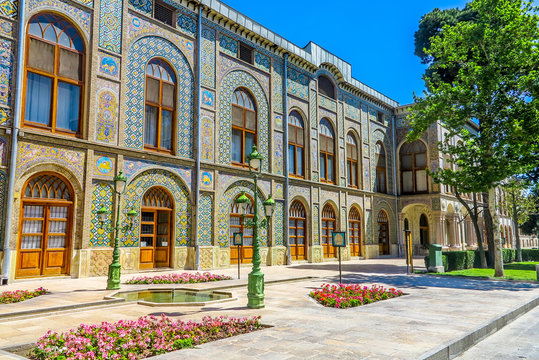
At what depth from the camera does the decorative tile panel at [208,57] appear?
59.6 ft

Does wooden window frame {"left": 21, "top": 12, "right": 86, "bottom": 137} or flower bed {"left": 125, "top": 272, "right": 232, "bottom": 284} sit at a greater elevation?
wooden window frame {"left": 21, "top": 12, "right": 86, "bottom": 137}

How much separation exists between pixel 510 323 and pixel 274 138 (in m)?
15.0

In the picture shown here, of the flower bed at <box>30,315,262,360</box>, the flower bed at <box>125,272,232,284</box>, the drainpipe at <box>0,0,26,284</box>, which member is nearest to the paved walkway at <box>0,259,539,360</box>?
the flower bed at <box>30,315,262,360</box>

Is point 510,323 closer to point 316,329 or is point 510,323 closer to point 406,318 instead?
point 406,318

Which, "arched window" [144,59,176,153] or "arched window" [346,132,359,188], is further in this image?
"arched window" [346,132,359,188]

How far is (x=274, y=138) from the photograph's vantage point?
2150 centimetres

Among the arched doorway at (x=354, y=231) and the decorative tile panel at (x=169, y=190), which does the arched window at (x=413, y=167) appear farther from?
the decorative tile panel at (x=169, y=190)

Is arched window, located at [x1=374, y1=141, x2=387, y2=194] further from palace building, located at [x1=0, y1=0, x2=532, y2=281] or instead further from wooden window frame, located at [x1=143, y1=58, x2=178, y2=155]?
wooden window frame, located at [x1=143, y1=58, x2=178, y2=155]

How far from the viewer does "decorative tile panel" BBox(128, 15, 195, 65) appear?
1582cm

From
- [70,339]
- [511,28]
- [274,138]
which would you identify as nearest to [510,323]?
[70,339]

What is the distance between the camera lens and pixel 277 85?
22.1 m

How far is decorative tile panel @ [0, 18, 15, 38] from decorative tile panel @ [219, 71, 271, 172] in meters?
8.34

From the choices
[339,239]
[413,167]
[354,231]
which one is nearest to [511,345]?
[339,239]

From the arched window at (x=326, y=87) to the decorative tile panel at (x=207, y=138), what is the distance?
32.1 ft
